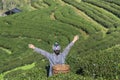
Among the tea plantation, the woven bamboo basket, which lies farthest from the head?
the tea plantation

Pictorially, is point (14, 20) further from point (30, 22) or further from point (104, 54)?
point (104, 54)

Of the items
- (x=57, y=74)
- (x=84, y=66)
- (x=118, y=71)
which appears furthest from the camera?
(x=84, y=66)

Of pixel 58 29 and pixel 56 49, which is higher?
pixel 56 49

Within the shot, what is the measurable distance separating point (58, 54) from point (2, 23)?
57694 mm

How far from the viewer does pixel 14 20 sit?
255 ft

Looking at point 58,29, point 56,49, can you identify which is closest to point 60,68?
point 56,49

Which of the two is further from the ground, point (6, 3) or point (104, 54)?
point (104, 54)

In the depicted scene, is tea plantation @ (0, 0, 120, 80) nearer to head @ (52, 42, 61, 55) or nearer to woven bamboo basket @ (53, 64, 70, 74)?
woven bamboo basket @ (53, 64, 70, 74)

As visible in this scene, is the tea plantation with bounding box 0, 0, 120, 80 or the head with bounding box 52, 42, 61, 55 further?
the tea plantation with bounding box 0, 0, 120, 80

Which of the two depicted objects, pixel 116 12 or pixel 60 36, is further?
pixel 116 12

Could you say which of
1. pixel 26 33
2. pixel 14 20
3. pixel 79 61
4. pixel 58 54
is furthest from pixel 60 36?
pixel 58 54

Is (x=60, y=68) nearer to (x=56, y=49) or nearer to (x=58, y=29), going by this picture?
(x=56, y=49)

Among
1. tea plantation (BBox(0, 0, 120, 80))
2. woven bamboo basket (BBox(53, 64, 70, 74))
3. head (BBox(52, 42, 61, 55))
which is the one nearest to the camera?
head (BBox(52, 42, 61, 55))

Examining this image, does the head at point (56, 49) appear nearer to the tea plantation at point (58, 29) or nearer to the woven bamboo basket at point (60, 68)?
the woven bamboo basket at point (60, 68)
